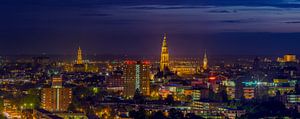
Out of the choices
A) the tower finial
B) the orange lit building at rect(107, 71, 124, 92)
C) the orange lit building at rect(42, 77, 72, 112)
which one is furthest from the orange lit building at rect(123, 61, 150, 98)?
the tower finial

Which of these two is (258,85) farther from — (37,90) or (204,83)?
(37,90)

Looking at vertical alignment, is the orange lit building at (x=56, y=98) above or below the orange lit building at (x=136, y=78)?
below

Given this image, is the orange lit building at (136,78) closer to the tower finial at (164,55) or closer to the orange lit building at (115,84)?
the orange lit building at (115,84)

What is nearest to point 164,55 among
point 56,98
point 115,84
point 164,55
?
point 164,55

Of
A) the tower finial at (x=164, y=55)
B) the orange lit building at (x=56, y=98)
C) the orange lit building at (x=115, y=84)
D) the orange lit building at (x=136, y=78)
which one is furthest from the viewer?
the tower finial at (x=164, y=55)

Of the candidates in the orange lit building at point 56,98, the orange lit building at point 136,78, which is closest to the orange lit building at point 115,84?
the orange lit building at point 136,78

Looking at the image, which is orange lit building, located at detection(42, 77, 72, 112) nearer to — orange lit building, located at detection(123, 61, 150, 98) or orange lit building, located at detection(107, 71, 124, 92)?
orange lit building, located at detection(123, 61, 150, 98)
